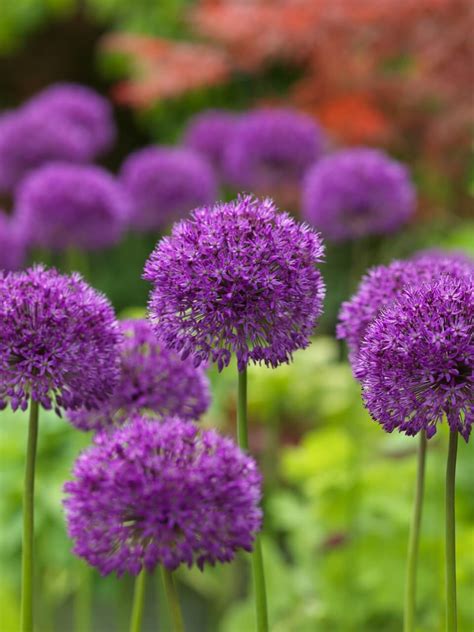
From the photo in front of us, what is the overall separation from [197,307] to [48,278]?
7.9 inches

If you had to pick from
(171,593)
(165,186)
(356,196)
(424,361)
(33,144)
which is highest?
(33,144)

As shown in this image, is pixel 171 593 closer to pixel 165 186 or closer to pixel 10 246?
pixel 10 246

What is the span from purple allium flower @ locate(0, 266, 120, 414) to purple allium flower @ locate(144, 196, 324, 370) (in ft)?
0.25

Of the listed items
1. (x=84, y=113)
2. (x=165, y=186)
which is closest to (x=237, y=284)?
(x=165, y=186)

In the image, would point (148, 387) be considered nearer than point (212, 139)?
Yes

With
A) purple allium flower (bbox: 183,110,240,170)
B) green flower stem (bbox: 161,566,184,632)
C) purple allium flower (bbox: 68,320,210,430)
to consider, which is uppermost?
purple allium flower (bbox: 183,110,240,170)

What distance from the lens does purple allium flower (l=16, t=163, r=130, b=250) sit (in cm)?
292

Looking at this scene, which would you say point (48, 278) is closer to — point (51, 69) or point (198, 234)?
point (198, 234)

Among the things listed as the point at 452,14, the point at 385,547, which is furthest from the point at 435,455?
the point at 452,14

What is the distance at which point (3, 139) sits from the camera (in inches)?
133

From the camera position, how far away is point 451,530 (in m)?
1.15

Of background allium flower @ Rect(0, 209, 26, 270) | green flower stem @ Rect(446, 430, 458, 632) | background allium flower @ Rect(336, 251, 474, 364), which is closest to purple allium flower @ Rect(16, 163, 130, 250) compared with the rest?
background allium flower @ Rect(0, 209, 26, 270)

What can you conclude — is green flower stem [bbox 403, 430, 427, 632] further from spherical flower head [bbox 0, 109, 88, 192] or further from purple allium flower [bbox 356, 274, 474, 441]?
spherical flower head [bbox 0, 109, 88, 192]

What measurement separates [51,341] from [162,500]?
240 mm
